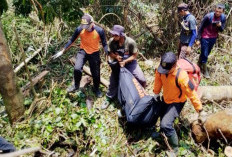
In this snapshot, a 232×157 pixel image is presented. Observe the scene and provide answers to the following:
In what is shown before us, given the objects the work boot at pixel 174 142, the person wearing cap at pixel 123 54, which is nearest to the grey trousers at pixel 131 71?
the person wearing cap at pixel 123 54

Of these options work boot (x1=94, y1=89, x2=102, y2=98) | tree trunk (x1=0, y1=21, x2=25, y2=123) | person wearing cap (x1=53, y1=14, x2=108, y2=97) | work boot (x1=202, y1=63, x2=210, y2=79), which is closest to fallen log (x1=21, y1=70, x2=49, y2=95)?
tree trunk (x1=0, y1=21, x2=25, y2=123)

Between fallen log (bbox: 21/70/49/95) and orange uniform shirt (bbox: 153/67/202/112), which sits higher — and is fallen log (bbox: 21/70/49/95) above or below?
below

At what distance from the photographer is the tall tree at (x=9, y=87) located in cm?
365

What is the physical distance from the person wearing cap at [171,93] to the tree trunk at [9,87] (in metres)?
2.34

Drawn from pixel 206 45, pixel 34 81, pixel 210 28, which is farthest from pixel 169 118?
pixel 34 81

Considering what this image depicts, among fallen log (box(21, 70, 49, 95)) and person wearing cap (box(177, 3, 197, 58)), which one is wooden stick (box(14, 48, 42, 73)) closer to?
fallen log (box(21, 70, 49, 95))

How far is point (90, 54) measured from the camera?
4637mm

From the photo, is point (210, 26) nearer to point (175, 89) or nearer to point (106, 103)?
point (175, 89)

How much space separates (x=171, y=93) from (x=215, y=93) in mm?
1687

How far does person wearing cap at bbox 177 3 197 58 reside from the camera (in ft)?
16.1

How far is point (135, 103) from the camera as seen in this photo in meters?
4.05

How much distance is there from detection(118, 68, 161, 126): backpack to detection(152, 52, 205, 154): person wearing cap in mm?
153

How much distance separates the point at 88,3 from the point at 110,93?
314 cm

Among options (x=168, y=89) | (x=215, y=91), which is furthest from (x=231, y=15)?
(x=168, y=89)
